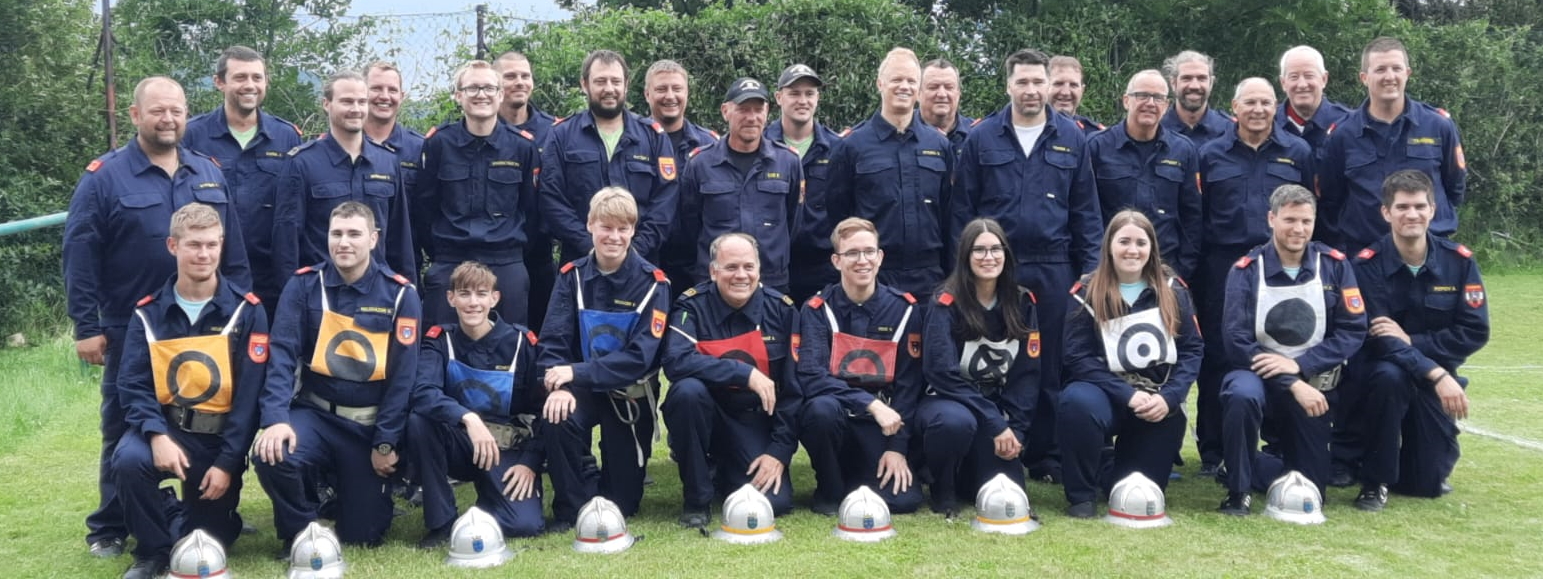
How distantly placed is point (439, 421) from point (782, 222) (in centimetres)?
185

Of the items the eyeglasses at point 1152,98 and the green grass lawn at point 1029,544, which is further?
the eyeglasses at point 1152,98

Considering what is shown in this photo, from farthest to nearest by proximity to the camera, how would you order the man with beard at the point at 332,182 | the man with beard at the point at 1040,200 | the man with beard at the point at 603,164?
the man with beard at the point at 603,164
the man with beard at the point at 1040,200
the man with beard at the point at 332,182

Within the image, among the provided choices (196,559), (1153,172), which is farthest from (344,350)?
(1153,172)

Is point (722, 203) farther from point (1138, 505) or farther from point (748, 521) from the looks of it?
point (1138, 505)

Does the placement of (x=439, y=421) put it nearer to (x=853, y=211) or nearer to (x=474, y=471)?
(x=474, y=471)

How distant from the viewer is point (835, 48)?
1052 centimetres

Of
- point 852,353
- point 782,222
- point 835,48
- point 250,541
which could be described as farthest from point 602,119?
point 835,48

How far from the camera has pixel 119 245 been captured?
498cm

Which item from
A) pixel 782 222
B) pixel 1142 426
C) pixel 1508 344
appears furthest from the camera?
pixel 1508 344

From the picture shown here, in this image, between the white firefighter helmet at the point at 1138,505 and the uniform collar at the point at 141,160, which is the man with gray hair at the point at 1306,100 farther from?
the uniform collar at the point at 141,160

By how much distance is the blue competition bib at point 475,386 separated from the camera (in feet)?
17.0

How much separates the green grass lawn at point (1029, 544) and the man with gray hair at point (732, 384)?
9.2 inches

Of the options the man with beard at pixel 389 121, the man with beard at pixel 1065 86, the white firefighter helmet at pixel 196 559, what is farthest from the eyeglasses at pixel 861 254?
the white firefighter helmet at pixel 196 559

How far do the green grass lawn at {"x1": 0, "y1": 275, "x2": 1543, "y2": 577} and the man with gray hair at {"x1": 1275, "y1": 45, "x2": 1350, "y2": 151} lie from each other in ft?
5.82
